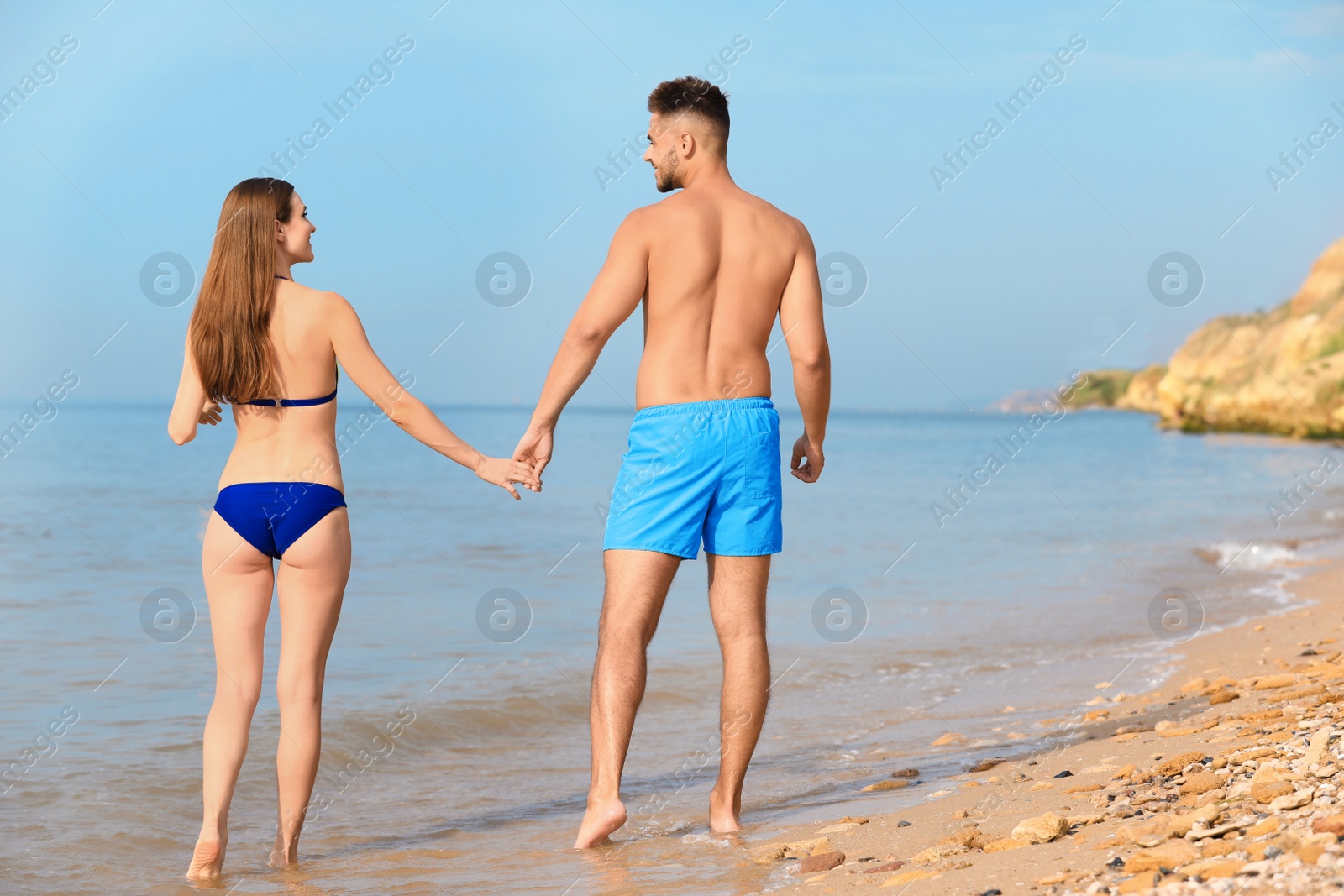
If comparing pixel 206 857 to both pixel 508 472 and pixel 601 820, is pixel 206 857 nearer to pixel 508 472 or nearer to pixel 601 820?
pixel 601 820

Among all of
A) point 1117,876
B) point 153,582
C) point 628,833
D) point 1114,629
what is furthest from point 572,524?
point 1117,876

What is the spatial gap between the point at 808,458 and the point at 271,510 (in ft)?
5.52

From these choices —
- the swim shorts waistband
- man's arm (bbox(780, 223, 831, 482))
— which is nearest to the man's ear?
man's arm (bbox(780, 223, 831, 482))

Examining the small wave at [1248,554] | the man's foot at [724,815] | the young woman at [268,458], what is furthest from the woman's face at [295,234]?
the small wave at [1248,554]

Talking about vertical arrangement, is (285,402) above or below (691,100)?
below

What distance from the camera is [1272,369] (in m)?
38.8

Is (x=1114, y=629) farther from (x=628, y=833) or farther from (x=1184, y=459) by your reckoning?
(x=1184, y=459)

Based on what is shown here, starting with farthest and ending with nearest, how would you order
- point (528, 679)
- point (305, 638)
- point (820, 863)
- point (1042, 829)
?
point (528, 679)
point (305, 638)
point (820, 863)
point (1042, 829)

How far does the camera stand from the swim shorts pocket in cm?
337

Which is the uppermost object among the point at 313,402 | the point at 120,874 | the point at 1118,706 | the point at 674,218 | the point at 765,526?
the point at 674,218

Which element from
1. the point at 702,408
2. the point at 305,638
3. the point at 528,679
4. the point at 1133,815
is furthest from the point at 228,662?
the point at 528,679

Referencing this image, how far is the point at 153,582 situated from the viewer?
8.95 meters

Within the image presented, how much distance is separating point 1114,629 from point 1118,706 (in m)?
2.89

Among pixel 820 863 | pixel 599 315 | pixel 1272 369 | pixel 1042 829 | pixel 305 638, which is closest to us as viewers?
pixel 1042 829
